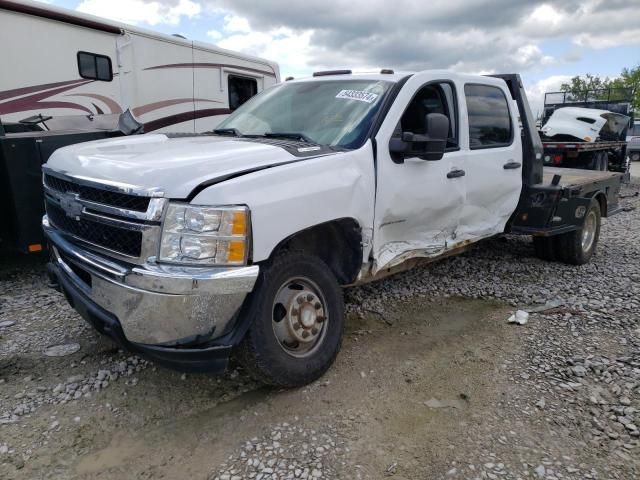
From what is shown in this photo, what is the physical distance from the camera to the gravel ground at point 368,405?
8.60 ft

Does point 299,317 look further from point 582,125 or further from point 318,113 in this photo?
point 582,125

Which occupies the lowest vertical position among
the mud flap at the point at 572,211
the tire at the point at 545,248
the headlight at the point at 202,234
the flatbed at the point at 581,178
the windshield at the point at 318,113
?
the tire at the point at 545,248

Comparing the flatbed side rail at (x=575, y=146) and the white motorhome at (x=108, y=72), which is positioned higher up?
the white motorhome at (x=108, y=72)

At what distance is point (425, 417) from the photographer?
3.01 metres

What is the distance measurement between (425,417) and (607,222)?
7752 millimetres

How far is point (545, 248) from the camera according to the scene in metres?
6.10

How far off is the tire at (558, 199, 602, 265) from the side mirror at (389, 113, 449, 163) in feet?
10.1

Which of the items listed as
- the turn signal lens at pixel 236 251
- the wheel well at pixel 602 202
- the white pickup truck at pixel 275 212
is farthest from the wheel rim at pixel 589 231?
the turn signal lens at pixel 236 251

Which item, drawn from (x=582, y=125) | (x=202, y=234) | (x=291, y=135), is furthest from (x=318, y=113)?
(x=582, y=125)

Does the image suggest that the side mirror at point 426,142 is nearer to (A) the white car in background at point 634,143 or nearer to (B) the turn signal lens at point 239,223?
(B) the turn signal lens at point 239,223

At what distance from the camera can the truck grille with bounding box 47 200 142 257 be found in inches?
105

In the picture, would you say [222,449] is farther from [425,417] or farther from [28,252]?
[28,252]

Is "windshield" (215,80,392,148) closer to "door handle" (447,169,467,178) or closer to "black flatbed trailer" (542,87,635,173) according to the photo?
"door handle" (447,169,467,178)

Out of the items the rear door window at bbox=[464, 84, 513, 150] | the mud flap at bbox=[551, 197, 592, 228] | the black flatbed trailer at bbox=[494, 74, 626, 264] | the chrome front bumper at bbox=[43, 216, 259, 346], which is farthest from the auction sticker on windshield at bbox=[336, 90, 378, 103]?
the mud flap at bbox=[551, 197, 592, 228]
